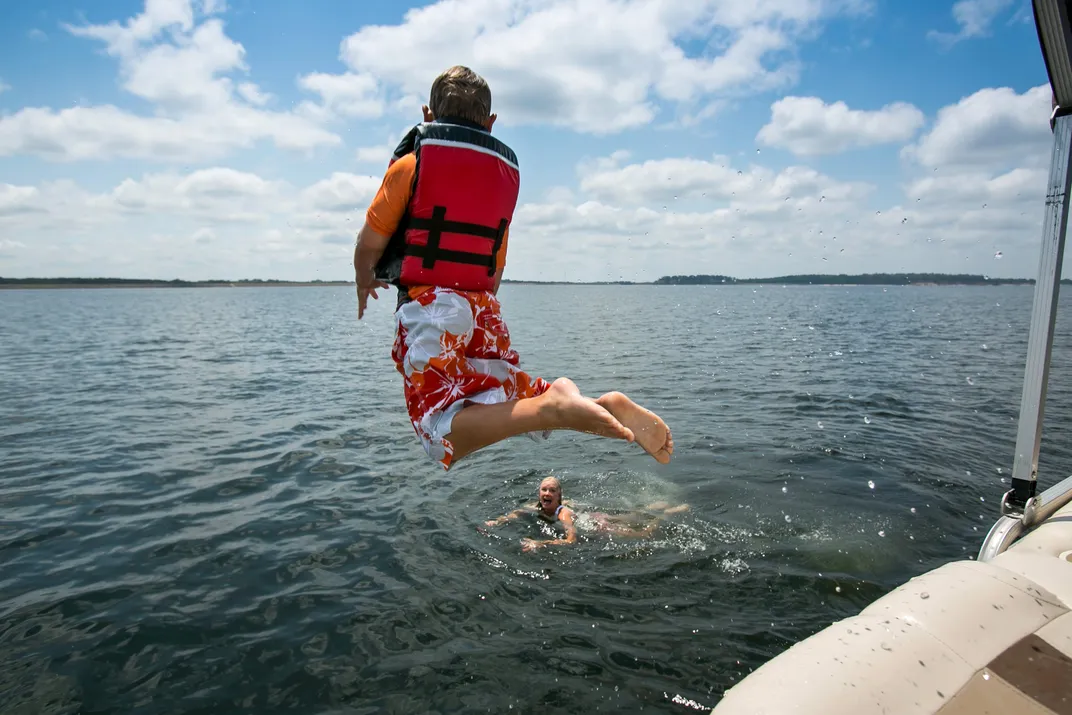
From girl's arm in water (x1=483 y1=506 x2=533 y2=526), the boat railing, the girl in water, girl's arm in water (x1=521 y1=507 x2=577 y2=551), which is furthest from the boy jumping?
girl's arm in water (x1=483 y1=506 x2=533 y2=526)

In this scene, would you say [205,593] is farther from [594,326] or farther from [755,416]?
[594,326]

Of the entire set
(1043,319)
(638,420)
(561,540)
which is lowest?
(561,540)

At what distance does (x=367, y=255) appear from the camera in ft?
12.7

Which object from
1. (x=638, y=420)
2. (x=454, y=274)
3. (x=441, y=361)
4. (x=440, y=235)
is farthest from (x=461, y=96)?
(x=638, y=420)

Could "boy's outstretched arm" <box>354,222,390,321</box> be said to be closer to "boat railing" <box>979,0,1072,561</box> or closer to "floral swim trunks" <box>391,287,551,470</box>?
"floral swim trunks" <box>391,287,551,470</box>

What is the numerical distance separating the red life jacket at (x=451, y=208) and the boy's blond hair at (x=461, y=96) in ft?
0.24

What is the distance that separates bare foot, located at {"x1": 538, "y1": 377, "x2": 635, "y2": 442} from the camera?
137 inches

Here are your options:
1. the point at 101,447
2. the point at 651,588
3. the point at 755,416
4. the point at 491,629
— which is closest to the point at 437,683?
the point at 491,629

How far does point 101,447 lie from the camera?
42.0ft

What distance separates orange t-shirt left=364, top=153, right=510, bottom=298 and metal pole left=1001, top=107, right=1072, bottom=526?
4.24 metres

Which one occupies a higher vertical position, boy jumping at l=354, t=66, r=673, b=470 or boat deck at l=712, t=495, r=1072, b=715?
boy jumping at l=354, t=66, r=673, b=470

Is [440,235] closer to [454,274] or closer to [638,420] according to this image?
[454,274]

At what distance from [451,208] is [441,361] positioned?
906mm

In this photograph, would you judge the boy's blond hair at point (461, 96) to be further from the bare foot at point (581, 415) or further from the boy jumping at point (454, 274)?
the bare foot at point (581, 415)
